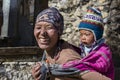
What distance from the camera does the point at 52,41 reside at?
8.39ft

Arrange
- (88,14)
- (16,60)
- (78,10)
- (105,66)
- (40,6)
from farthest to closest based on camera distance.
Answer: (40,6) → (16,60) → (78,10) → (88,14) → (105,66)

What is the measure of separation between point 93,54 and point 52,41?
298 mm

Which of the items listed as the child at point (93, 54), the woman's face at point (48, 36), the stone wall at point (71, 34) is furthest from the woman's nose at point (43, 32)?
the stone wall at point (71, 34)

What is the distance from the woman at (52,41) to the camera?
253cm

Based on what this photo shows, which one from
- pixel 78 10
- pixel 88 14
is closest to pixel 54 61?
pixel 88 14

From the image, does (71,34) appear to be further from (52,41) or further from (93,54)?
(52,41)

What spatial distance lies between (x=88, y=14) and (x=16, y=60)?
8.07ft

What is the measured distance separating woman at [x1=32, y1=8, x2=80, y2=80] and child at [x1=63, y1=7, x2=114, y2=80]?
0.26 feet

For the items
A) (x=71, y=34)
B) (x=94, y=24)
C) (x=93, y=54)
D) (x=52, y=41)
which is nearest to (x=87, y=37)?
(x=94, y=24)

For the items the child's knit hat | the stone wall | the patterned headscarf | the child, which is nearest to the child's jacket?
the child

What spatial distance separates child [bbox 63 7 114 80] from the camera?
2457 mm

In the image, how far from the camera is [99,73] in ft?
8.13

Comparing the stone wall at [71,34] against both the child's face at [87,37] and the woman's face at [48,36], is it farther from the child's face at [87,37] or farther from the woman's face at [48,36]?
the woman's face at [48,36]

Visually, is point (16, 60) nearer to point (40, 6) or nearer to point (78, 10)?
point (78, 10)
